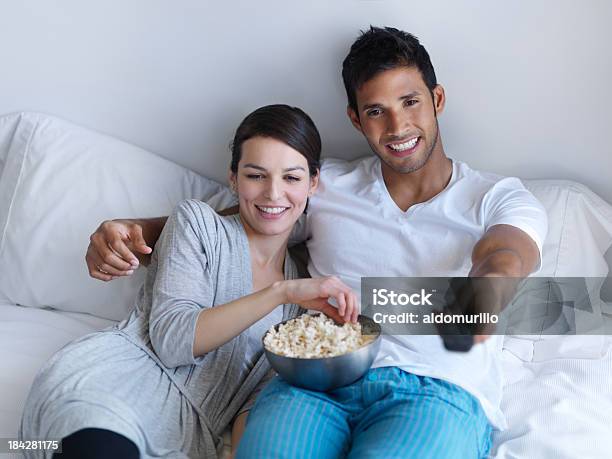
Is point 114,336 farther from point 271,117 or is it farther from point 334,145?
point 334,145

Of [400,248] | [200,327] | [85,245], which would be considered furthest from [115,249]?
[400,248]

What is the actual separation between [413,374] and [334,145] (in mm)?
707

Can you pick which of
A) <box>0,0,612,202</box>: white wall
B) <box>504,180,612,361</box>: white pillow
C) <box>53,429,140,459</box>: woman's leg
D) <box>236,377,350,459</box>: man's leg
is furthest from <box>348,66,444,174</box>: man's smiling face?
<box>53,429,140,459</box>: woman's leg

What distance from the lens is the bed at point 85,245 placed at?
1534 mm

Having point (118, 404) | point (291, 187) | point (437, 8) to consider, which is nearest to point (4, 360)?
point (118, 404)

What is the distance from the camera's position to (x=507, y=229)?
1.45 metres

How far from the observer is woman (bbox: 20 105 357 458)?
134cm

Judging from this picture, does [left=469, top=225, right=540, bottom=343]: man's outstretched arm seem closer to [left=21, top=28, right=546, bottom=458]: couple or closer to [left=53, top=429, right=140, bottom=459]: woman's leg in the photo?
[left=21, top=28, right=546, bottom=458]: couple

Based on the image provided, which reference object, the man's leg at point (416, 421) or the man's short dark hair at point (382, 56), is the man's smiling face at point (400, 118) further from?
the man's leg at point (416, 421)

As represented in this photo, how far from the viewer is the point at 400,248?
1.60 metres

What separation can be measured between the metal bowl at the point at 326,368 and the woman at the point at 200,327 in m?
0.11

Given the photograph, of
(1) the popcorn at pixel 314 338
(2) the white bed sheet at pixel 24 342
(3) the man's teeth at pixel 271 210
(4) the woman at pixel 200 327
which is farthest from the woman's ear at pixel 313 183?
(2) the white bed sheet at pixel 24 342

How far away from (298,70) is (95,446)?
1023mm

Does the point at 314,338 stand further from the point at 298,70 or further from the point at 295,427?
the point at 298,70
